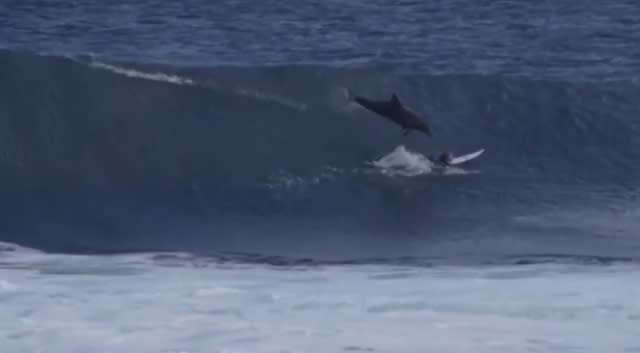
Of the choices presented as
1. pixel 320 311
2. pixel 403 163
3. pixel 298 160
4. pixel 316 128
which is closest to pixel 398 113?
pixel 403 163

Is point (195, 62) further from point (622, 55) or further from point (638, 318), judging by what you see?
point (638, 318)

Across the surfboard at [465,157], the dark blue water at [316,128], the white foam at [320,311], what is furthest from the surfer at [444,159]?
the white foam at [320,311]

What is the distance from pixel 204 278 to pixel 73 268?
998mm

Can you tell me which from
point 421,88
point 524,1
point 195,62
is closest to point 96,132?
point 195,62

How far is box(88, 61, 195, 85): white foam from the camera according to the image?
56.0 feet

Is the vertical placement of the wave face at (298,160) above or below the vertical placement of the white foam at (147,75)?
below

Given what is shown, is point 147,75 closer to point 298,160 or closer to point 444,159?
point 298,160

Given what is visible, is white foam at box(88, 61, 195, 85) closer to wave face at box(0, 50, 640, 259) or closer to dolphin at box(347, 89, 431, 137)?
wave face at box(0, 50, 640, 259)

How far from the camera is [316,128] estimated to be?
16.7m

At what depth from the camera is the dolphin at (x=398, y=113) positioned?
1551 cm

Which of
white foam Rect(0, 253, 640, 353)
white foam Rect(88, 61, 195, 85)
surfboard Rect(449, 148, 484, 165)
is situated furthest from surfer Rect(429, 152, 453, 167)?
white foam Rect(0, 253, 640, 353)

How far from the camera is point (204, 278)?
39.7ft

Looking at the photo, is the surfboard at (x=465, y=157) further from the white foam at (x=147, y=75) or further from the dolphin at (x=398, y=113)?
the white foam at (x=147, y=75)

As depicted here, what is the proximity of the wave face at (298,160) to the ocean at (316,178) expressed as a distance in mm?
27
